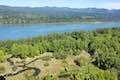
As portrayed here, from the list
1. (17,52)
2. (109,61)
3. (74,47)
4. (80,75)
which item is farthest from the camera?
(74,47)

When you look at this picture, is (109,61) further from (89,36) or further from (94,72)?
(89,36)

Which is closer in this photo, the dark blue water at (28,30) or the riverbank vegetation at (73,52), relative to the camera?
the riverbank vegetation at (73,52)

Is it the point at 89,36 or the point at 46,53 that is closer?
the point at 46,53

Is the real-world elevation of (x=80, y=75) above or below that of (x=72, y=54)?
above

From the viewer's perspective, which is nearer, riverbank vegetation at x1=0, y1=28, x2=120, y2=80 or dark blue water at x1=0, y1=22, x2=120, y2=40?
riverbank vegetation at x1=0, y1=28, x2=120, y2=80

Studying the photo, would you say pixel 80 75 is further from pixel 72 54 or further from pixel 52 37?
pixel 52 37

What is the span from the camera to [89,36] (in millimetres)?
46125

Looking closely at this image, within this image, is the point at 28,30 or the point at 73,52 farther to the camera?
the point at 28,30

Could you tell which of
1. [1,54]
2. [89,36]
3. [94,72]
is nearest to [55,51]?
[1,54]

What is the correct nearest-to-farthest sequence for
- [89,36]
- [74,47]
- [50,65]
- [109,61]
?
[109,61], [50,65], [74,47], [89,36]

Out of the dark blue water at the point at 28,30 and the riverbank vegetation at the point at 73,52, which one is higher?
the riverbank vegetation at the point at 73,52

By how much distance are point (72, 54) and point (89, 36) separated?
35.9ft

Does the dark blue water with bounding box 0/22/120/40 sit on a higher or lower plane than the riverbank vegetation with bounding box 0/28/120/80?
lower

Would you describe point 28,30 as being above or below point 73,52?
below
